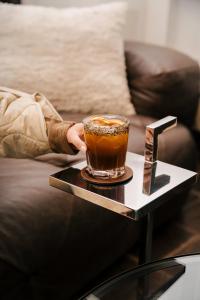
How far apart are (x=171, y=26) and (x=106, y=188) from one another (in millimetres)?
1417

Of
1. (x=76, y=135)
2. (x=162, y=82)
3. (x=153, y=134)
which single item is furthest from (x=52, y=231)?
(x=162, y=82)

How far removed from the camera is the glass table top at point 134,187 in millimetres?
781

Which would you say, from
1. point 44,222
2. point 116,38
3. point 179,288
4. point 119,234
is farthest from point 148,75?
point 179,288

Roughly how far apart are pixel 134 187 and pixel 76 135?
7.6 inches

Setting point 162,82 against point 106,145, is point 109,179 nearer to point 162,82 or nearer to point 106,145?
point 106,145

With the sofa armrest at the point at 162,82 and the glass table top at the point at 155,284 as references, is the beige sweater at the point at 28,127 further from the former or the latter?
the sofa armrest at the point at 162,82

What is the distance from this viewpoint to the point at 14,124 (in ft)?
3.48

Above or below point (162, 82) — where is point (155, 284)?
below

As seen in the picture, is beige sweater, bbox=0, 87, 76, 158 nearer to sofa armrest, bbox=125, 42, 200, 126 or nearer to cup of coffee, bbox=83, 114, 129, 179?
cup of coffee, bbox=83, 114, 129, 179

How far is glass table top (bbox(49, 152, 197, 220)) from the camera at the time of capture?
78 cm

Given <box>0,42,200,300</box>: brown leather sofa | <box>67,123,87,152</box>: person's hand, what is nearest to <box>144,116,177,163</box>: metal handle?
<box>67,123,87,152</box>: person's hand

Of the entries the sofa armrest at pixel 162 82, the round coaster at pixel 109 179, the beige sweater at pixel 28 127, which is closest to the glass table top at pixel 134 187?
the round coaster at pixel 109 179

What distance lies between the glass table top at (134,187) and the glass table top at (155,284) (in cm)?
15

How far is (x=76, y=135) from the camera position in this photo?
3.16 ft
